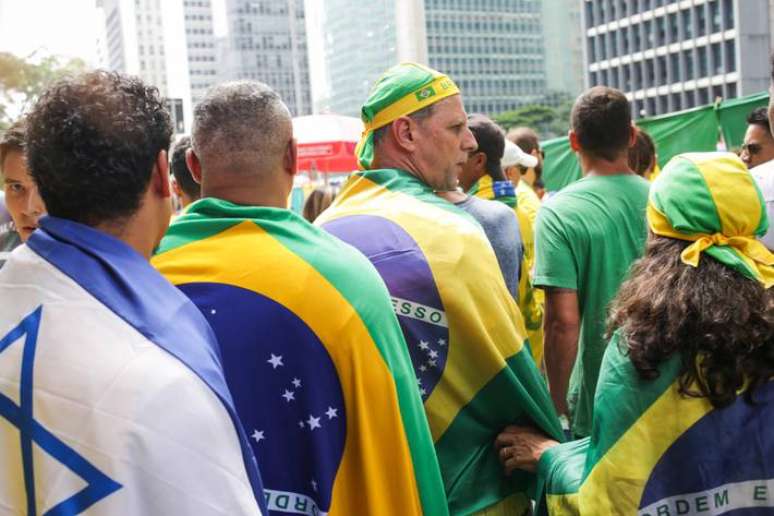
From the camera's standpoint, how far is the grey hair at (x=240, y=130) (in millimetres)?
2605

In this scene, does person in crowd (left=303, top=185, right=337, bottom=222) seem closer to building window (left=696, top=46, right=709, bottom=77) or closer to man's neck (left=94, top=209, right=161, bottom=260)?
man's neck (left=94, top=209, right=161, bottom=260)

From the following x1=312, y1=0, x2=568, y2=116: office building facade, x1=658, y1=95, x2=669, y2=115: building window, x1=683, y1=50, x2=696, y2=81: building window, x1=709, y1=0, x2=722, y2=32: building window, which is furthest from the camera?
x1=312, y1=0, x2=568, y2=116: office building facade

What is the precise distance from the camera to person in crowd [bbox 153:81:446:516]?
7.90ft

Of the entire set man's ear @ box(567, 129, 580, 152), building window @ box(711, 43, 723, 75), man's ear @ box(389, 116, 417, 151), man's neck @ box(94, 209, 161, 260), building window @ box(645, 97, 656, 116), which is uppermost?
building window @ box(711, 43, 723, 75)

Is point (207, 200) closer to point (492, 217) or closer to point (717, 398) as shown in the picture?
point (717, 398)

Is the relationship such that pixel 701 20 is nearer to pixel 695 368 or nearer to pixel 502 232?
pixel 502 232

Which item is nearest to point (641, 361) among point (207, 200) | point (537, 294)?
point (207, 200)

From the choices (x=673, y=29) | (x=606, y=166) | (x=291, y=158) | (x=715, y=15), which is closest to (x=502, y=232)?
(x=606, y=166)

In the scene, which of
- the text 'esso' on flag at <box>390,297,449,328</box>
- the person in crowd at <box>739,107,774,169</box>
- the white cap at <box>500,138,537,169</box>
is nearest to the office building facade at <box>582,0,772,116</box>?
the white cap at <box>500,138,537,169</box>

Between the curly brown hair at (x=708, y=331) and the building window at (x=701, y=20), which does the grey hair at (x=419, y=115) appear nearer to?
the curly brown hair at (x=708, y=331)

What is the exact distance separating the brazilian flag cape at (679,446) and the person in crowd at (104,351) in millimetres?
910

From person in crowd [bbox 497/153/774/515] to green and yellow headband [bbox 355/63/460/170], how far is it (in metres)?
1.19

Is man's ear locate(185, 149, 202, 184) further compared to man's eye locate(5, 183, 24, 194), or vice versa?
man's eye locate(5, 183, 24, 194)

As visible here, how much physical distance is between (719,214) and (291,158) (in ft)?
3.70
